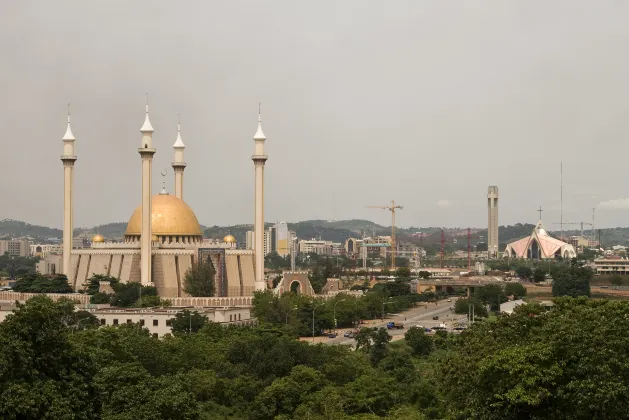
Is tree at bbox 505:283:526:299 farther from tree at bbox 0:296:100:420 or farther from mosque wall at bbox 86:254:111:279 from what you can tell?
tree at bbox 0:296:100:420

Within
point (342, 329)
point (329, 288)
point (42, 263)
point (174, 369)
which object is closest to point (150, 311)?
point (342, 329)

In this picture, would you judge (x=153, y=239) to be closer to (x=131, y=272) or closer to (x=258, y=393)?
(x=131, y=272)

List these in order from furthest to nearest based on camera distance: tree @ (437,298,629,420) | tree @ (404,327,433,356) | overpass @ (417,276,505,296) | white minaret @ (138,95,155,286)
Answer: overpass @ (417,276,505,296) → white minaret @ (138,95,155,286) → tree @ (404,327,433,356) → tree @ (437,298,629,420)

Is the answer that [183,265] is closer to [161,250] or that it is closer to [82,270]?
[161,250]

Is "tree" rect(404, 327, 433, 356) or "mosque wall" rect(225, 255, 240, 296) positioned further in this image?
"mosque wall" rect(225, 255, 240, 296)

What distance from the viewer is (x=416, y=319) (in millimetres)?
80812

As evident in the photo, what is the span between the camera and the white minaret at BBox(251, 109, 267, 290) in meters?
83.7

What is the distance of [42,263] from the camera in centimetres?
12725

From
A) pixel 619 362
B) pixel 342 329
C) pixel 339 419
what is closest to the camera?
pixel 619 362

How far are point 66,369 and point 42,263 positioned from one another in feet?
332

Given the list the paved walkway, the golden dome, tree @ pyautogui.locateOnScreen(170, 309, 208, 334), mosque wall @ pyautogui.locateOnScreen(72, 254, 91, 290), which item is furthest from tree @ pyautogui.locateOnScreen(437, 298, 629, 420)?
mosque wall @ pyautogui.locateOnScreen(72, 254, 91, 290)

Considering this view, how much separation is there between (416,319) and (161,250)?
18.3 meters

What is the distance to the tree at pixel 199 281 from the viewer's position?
7981 cm

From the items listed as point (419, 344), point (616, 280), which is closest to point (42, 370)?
point (419, 344)
